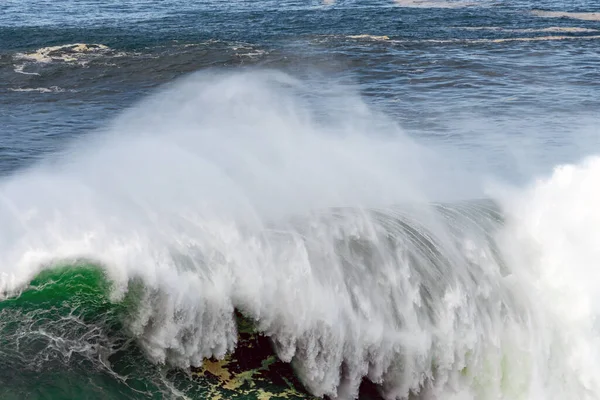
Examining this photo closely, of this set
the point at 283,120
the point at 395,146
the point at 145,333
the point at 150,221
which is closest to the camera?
the point at 145,333

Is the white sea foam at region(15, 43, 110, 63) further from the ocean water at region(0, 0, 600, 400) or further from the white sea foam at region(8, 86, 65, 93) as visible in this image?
the ocean water at region(0, 0, 600, 400)

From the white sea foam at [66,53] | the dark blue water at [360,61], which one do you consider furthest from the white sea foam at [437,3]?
the white sea foam at [66,53]

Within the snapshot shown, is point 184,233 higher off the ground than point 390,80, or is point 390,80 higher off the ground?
point 184,233

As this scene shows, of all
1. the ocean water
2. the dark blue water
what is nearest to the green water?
the ocean water

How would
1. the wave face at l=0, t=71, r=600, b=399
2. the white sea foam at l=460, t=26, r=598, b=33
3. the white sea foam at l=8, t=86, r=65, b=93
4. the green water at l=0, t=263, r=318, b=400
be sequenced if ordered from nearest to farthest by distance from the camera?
the green water at l=0, t=263, r=318, b=400 → the wave face at l=0, t=71, r=600, b=399 → the white sea foam at l=8, t=86, r=65, b=93 → the white sea foam at l=460, t=26, r=598, b=33

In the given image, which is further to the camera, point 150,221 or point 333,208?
point 333,208

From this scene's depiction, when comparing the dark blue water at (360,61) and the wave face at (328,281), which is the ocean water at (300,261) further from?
the dark blue water at (360,61)

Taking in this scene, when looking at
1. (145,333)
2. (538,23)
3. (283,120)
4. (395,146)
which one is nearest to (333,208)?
(145,333)

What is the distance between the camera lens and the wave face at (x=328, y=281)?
9984mm

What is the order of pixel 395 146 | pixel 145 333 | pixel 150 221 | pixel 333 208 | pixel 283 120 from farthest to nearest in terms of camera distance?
pixel 283 120 < pixel 395 146 < pixel 333 208 < pixel 150 221 < pixel 145 333

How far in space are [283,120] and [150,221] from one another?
9836mm

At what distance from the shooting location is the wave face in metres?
9.98

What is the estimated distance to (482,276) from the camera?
439 inches

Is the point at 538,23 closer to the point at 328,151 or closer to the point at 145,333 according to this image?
the point at 328,151
